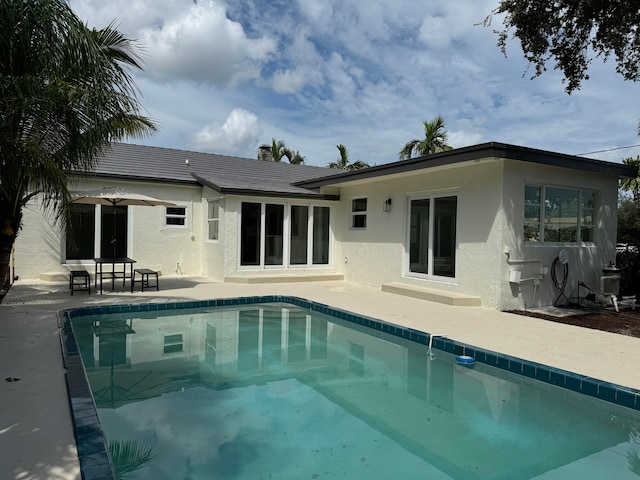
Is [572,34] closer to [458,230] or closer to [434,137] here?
[458,230]

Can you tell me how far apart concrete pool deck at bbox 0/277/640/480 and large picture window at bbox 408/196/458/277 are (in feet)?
3.70

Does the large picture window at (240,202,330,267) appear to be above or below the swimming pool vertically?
above

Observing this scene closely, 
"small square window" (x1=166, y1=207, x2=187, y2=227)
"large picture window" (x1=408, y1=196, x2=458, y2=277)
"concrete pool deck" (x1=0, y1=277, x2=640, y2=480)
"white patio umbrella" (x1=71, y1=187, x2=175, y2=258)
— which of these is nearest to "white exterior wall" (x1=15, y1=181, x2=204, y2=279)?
"small square window" (x1=166, y1=207, x2=187, y2=227)

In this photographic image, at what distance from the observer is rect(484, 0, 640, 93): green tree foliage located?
31.8ft

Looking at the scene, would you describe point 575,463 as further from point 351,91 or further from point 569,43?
point 351,91

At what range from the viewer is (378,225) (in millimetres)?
13031

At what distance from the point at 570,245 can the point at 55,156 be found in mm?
10785

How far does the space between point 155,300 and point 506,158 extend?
7808 millimetres

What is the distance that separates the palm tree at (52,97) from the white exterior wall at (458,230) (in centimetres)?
686

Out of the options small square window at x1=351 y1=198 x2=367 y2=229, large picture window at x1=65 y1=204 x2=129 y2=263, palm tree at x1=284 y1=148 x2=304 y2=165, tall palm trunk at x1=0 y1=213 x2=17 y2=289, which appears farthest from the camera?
palm tree at x1=284 y1=148 x2=304 y2=165

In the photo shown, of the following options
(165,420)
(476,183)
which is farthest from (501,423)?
(476,183)

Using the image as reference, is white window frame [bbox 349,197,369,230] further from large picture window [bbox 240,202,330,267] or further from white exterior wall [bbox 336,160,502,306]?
large picture window [bbox 240,202,330,267]

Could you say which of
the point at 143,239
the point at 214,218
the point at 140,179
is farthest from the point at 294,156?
the point at 143,239

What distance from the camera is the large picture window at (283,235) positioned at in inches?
533
